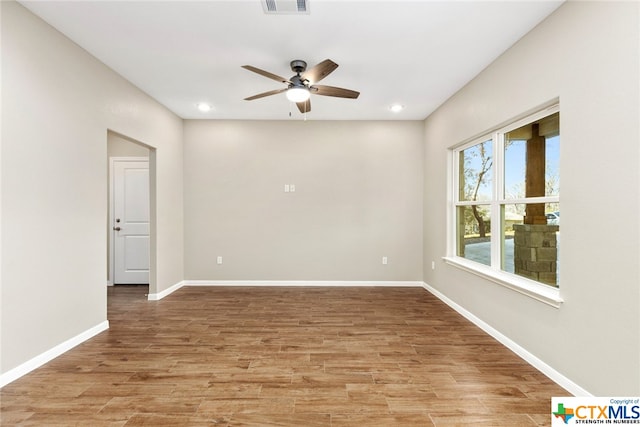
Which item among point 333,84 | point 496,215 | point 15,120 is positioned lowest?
point 496,215

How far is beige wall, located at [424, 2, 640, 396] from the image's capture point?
1711 mm

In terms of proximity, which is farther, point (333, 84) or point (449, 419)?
point (333, 84)

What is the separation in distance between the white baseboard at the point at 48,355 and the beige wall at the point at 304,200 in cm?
205

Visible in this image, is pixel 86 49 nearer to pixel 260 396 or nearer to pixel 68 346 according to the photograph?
pixel 68 346

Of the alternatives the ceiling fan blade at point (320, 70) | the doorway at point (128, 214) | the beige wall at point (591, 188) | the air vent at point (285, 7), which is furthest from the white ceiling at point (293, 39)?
the doorway at point (128, 214)

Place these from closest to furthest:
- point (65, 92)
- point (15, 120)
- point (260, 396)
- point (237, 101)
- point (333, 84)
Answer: point (260, 396) < point (15, 120) < point (65, 92) < point (333, 84) < point (237, 101)

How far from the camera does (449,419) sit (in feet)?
5.99

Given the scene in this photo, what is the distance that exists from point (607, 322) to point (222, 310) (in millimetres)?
3594

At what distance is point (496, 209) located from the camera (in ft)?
10.4

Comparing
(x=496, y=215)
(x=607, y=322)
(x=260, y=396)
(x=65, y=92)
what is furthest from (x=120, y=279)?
(x=607, y=322)

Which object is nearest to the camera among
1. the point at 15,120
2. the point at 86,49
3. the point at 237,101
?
the point at 15,120

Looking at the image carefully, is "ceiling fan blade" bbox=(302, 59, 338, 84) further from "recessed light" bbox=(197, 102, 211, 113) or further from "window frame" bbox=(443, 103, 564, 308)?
"recessed light" bbox=(197, 102, 211, 113)

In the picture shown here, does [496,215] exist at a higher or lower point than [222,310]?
higher

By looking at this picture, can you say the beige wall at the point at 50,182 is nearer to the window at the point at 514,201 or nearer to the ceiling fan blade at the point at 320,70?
the ceiling fan blade at the point at 320,70
